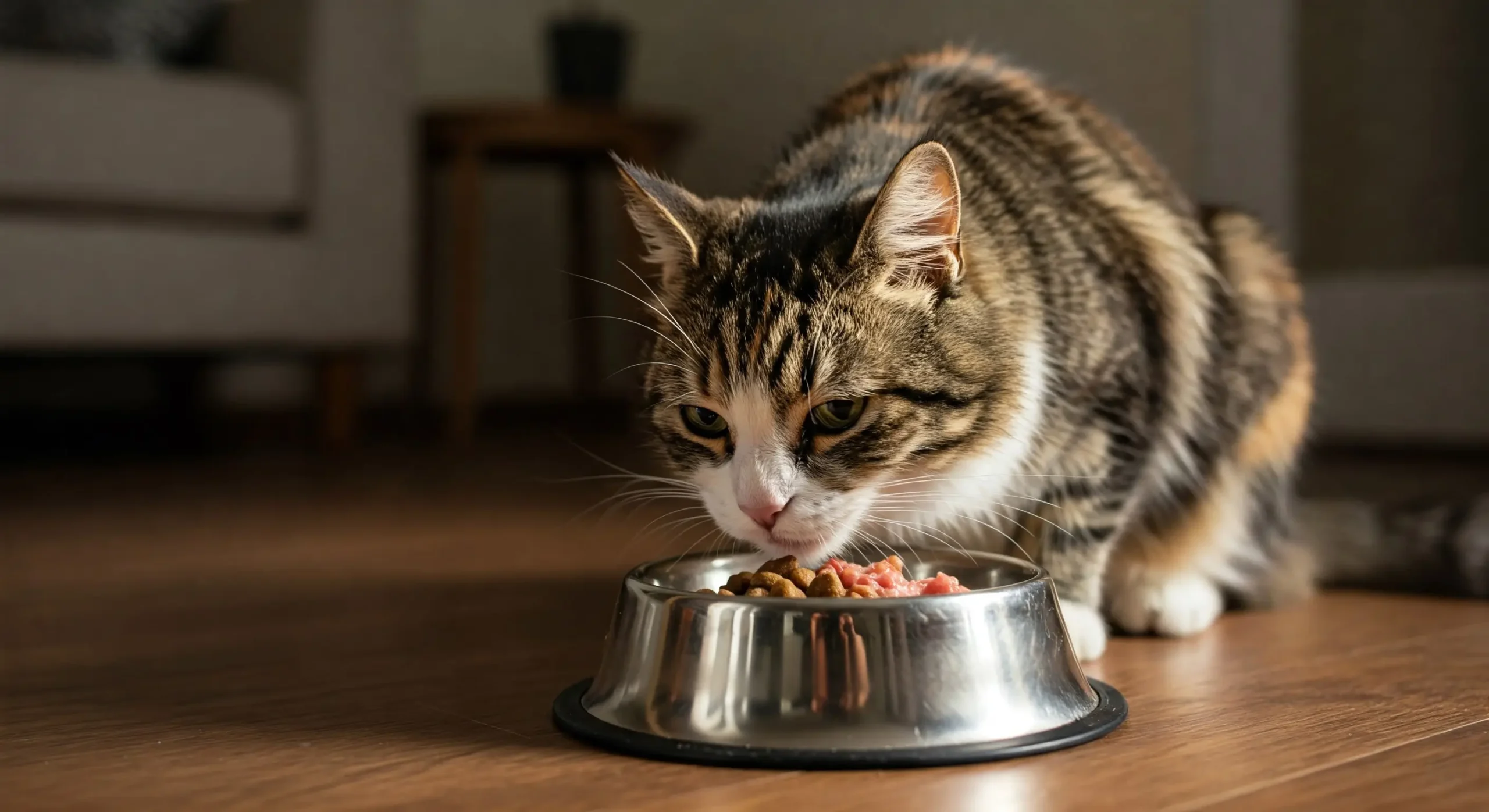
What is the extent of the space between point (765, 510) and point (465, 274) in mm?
2586

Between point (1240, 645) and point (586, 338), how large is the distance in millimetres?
2987

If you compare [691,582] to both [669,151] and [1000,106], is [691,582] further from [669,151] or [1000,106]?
[669,151]

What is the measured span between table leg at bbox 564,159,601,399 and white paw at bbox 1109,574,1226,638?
2.76 m

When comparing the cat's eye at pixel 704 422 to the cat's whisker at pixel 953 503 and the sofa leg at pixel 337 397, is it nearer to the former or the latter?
the cat's whisker at pixel 953 503

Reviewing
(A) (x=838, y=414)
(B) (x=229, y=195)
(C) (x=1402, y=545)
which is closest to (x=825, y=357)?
(A) (x=838, y=414)

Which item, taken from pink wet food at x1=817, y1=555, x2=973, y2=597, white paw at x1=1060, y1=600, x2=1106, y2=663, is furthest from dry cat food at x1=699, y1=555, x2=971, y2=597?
white paw at x1=1060, y1=600, x2=1106, y2=663

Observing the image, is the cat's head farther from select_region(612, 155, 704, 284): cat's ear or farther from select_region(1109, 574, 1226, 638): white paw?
select_region(1109, 574, 1226, 638): white paw

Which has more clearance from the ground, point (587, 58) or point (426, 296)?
point (587, 58)

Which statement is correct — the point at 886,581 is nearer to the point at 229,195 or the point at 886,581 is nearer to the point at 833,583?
the point at 833,583

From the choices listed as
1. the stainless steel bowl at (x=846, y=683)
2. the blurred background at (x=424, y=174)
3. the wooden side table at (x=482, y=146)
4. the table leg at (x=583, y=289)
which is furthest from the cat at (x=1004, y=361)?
the table leg at (x=583, y=289)

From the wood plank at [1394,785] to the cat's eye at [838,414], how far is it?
371mm

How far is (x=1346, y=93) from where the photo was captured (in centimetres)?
326

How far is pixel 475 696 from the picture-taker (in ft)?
3.52

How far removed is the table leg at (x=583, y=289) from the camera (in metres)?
3.99
